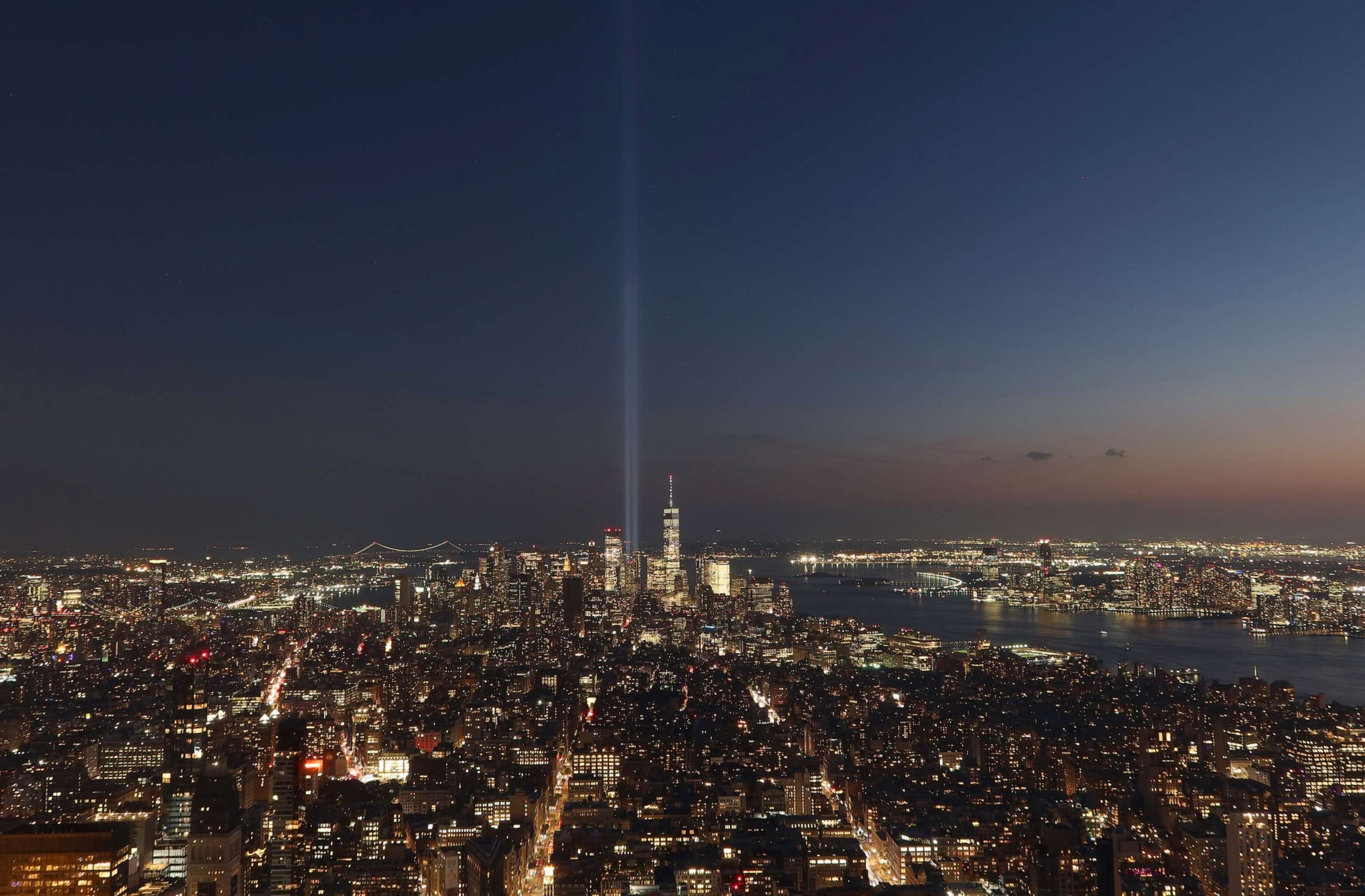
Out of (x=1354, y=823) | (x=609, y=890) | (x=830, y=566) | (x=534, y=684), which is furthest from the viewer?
(x=830, y=566)

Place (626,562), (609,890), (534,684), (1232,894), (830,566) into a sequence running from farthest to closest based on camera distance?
(830,566)
(626,562)
(534,684)
(609,890)
(1232,894)

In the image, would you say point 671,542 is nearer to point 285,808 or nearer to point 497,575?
point 497,575

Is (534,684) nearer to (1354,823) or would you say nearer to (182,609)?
(182,609)

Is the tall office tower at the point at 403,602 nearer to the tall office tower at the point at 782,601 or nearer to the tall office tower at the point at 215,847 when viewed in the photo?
the tall office tower at the point at 782,601

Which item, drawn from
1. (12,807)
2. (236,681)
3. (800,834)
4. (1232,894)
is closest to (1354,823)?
(1232,894)

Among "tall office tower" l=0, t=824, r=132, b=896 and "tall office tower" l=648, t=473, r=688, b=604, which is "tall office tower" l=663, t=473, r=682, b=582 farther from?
"tall office tower" l=0, t=824, r=132, b=896

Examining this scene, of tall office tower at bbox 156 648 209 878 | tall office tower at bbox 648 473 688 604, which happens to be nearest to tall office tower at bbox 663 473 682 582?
tall office tower at bbox 648 473 688 604

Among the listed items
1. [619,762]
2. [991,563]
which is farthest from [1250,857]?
[991,563]
